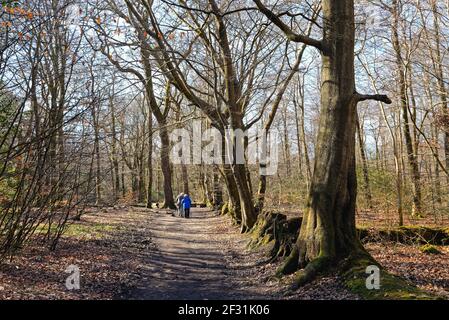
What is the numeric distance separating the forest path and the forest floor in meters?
0.02

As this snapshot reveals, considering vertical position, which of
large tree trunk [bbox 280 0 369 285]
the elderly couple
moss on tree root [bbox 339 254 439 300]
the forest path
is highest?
large tree trunk [bbox 280 0 369 285]

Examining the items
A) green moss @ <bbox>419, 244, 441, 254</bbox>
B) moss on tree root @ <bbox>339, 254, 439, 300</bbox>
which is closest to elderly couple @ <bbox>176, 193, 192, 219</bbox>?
green moss @ <bbox>419, 244, 441, 254</bbox>

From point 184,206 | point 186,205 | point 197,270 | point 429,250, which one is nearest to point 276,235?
point 197,270

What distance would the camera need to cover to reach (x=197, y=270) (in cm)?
1047

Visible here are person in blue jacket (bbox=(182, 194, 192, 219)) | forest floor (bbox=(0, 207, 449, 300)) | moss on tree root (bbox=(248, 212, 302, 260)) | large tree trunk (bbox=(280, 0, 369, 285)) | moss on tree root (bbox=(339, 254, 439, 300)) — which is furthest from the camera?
person in blue jacket (bbox=(182, 194, 192, 219))

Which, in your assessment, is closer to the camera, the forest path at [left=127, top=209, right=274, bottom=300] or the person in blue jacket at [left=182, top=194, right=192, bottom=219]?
the forest path at [left=127, top=209, right=274, bottom=300]

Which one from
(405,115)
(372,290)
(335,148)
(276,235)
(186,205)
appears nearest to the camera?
(372,290)

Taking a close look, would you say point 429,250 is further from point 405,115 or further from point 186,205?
point 186,205

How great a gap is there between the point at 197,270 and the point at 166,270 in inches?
29.2

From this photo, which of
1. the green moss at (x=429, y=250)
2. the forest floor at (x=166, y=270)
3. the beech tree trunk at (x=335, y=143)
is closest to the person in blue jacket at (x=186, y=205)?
the forest floor at (x=166, y=270)

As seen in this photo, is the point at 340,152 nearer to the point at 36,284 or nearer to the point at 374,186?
the point at 36,284

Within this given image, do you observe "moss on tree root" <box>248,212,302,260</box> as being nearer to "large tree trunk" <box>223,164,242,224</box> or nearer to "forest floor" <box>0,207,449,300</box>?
"forest floor" <box>0,207,449,300</box>

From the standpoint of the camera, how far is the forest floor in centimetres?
758
